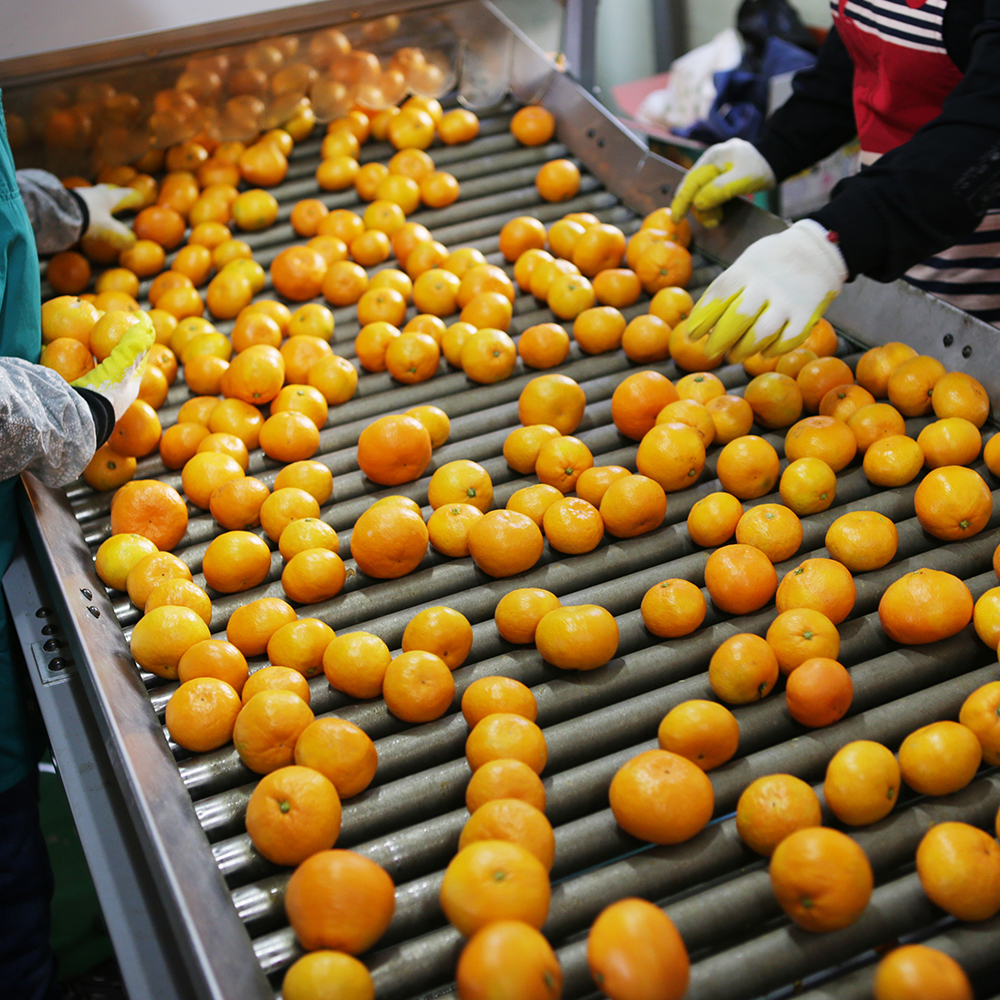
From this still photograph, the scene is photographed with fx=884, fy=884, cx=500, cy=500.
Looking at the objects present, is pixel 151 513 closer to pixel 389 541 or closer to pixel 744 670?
pixel 389 541

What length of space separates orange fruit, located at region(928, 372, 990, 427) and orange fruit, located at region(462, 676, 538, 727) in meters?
1.20

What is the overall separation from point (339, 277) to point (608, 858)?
1943mm

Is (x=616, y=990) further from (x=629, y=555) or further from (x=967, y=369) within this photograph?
(x=967, y=369)

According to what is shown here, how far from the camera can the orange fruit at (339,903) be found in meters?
1.32

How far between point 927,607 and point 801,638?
0.81 feet

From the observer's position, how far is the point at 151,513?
2.08 m

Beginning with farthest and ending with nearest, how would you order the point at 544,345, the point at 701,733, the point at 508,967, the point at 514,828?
the point at 544,345, the point at 701,733, the point at 514,828, the point at 508,967

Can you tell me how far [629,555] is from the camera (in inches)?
78.2

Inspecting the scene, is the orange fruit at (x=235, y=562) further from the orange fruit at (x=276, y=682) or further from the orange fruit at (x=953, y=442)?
the orange fruit at (x=953, y=442)

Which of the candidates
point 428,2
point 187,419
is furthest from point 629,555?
point 428,2

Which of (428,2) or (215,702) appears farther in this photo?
(428,2)

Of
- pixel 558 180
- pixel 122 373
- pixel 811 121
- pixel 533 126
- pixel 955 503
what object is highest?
pixel 811 121

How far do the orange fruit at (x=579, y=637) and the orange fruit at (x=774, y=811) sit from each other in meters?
0.38

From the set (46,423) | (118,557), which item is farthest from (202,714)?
(46,423)
